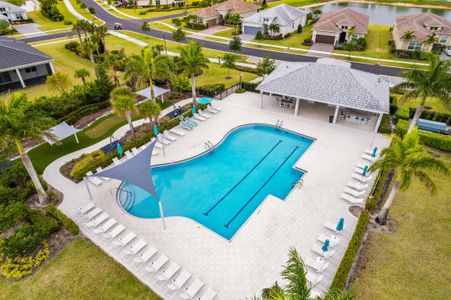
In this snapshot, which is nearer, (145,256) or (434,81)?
(145,256)

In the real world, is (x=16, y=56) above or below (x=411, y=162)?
below

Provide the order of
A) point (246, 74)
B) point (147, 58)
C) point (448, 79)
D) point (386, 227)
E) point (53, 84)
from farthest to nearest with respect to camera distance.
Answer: point (246, 74), point (53, 84), point (147, 58), point (448, 79), point (386, 227)

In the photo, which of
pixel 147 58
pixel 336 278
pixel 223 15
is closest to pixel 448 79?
pixel 336 278

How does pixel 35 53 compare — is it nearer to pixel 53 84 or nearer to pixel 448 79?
pixel 53 84

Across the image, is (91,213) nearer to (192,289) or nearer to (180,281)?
(180,281)

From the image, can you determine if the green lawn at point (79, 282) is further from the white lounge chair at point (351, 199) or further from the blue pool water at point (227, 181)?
the white lounge chair at point (351, 199)

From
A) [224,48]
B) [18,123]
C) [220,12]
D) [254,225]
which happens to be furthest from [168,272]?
[220,12]

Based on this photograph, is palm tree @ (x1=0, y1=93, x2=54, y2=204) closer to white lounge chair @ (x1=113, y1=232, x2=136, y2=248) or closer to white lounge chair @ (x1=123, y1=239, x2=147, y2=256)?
white lounge chair @ (x1=113, y1=232, x2=136, y2=248)

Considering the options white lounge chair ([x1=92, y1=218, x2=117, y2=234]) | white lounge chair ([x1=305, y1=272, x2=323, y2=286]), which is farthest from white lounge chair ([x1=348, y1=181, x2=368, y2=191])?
white lounge chair ([x1=92, y1=218, x2=117, y2=234])
